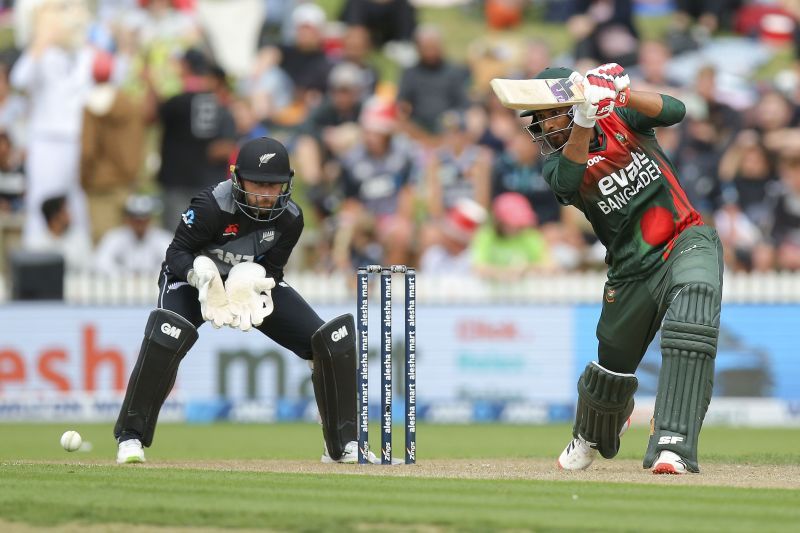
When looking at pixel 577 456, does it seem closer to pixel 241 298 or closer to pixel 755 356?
pixel 241 298

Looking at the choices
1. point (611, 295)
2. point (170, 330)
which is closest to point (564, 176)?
point (611, 295)

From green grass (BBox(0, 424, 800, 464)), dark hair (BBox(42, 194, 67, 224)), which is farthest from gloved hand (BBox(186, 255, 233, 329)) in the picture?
dark hair (BBox(42, 194, 67, 224))

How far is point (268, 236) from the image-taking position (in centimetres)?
950

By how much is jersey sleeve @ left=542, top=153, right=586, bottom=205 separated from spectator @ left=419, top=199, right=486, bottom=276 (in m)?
7.98

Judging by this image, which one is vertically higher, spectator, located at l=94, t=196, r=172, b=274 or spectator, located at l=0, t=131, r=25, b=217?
spectator, located at l=0, t=131, r=25, b=217

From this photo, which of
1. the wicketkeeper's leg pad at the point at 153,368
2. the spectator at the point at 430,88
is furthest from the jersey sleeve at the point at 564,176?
the spectator at the point at 430,88

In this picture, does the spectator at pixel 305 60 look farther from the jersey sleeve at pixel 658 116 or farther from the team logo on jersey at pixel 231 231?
the jersey sleeve at pixel 658 116

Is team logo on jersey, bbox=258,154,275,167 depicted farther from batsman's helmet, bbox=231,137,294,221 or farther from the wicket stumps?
the wicket stumps

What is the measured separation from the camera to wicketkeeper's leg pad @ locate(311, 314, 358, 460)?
31.3 ft

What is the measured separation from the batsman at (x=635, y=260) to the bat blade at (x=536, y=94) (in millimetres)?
65

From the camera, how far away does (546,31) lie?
21.7m

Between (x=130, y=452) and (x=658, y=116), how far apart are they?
382cm

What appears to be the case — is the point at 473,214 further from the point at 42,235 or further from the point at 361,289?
the point at 361,289

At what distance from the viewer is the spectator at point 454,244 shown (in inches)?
663
